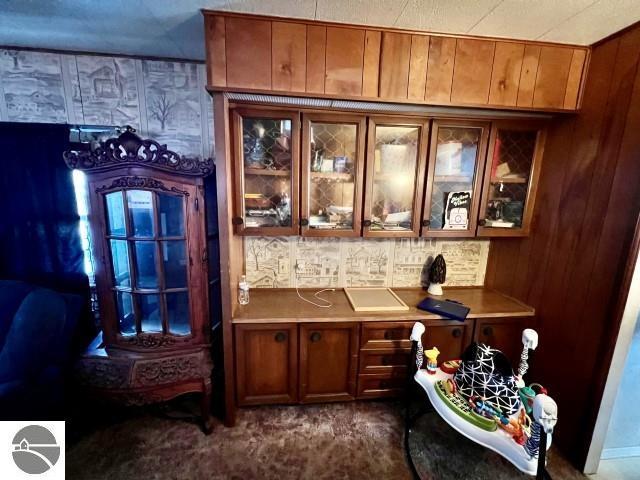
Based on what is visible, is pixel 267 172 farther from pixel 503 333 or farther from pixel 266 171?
pixel 503 333

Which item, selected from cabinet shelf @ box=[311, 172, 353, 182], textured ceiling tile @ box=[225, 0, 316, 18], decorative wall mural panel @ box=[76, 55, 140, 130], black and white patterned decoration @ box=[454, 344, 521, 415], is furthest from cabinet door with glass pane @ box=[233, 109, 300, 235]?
black and white patterned decoration @ box=[454, 344, 521, 415]

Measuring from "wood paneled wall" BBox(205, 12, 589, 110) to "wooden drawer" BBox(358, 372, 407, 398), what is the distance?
1.71 metres

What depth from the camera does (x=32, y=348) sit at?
141cm

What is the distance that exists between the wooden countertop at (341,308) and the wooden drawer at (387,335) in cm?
6

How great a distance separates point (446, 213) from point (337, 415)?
5.06 ft

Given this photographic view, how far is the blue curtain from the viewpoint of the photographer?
1.72 metres

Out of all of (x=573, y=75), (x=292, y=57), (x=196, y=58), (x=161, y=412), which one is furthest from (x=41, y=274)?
(x=573, y=75)

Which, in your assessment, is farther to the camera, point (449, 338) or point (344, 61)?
point (449, 338)

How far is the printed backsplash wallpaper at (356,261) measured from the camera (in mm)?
2066

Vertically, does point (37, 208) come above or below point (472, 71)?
below

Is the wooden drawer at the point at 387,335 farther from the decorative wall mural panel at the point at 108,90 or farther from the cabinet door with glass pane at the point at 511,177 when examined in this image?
the decorative wall mural panel at the point at 108,90

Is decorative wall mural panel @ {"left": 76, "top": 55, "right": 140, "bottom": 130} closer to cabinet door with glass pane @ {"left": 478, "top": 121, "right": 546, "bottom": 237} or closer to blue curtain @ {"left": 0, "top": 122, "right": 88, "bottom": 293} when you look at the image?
blue curtain @ {"left": 0, "top": 122, "right": 88, "bottom": 293}

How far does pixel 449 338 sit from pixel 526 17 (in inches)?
70.5

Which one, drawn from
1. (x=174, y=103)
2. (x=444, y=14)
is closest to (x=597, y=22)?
(x=444, y=14)
